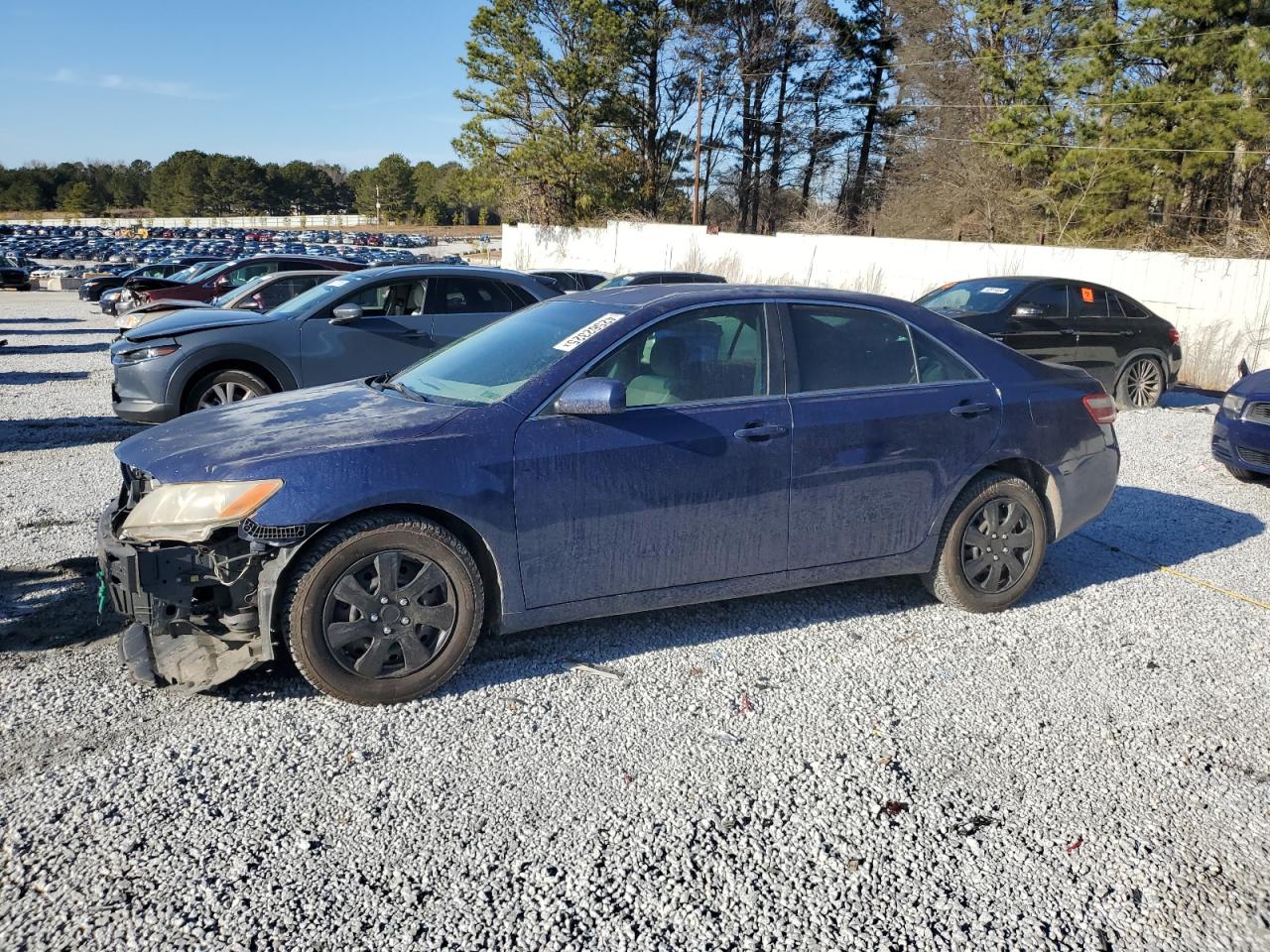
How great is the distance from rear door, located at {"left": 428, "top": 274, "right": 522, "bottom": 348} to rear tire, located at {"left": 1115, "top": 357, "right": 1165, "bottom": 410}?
7.92 meters

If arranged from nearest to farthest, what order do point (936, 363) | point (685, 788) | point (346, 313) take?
1. point (685, 788)
2. point (936, 363)
3. point (346, 313)

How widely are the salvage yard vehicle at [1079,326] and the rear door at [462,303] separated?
17.3ft

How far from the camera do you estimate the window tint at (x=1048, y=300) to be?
1147 centimetres

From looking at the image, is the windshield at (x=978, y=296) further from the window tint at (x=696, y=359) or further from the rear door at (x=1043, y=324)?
the window tint at (x=696, y=359)

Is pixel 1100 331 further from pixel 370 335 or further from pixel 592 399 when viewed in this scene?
pixel 592 399

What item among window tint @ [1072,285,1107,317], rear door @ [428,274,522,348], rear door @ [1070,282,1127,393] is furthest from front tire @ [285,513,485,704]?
window tint @ [1072,285,1107,317]

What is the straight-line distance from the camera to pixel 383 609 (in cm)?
368

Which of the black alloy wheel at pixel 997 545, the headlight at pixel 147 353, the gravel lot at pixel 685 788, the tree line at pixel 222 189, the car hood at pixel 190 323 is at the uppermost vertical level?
the tree line at pixel 222 189

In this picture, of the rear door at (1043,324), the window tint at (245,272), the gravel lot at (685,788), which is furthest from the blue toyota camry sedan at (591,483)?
the window tint at (245,272)

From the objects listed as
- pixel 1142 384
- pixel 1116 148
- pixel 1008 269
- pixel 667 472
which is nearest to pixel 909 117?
pixel 1116 148

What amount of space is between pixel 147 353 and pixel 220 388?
27.1 inches

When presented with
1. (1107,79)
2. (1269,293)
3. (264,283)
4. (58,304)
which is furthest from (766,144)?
(264,283)

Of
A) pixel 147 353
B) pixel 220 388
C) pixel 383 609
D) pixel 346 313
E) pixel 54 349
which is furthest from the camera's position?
pixel 54 349

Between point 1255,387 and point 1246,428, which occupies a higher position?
point 1255,387
